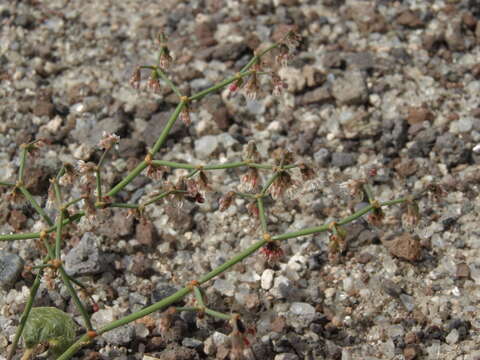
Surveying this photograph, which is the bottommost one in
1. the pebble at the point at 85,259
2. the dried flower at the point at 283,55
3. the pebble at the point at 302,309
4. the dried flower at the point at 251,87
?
the pebble at the point at 302,309

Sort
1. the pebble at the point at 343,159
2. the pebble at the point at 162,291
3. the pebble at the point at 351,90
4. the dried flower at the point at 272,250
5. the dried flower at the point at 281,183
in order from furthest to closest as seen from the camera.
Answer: the pebble at the point at 351,90, the pebble at the point at 343,159, the pebble at the point at 162,291, the dried flower at the point at 281,183, the dried flower at the point at 272,250

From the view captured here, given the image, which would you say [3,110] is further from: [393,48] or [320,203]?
[393,48]

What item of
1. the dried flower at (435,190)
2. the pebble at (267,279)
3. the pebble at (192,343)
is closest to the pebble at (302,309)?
the pebble at (267,279)

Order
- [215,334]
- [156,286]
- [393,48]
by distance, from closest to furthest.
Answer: [215,334] < [156,286] < [393,48]

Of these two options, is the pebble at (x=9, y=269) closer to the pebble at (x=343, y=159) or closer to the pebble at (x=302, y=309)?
the pebble at (x=302, y=309)

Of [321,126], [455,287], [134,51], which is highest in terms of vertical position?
[134,51]

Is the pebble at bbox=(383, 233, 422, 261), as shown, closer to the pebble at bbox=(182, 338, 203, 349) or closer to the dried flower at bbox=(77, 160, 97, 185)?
the pebble at bbox=(182, 338, 203, 349)

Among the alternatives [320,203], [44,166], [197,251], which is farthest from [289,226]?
[44,166]

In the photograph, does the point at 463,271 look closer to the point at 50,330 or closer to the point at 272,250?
the point at 272,250
